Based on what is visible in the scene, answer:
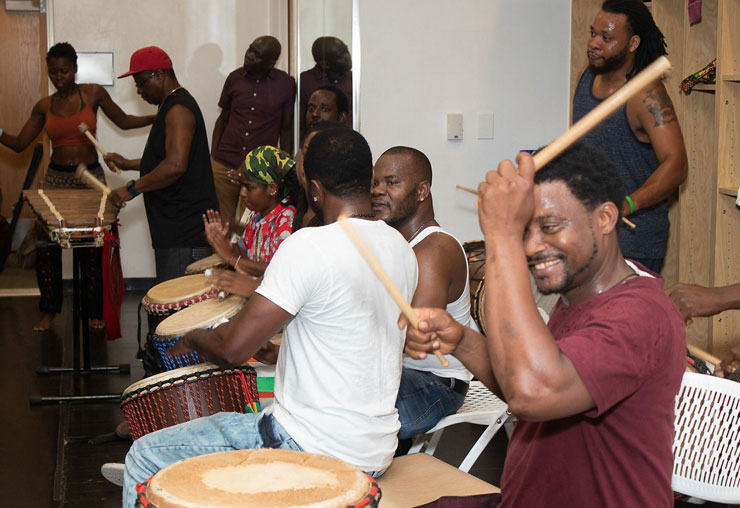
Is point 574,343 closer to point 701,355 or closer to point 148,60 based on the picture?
point 701,355

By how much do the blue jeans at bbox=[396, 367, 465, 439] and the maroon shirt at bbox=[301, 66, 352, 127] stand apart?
259cm

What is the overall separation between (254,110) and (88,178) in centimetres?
182

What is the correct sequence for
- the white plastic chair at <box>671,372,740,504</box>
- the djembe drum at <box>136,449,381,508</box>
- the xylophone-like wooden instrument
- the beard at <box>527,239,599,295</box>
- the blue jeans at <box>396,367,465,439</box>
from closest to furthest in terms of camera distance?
the beard at <box>527,239,599,295</box> → the djembe drum at <box>136,449,381,508</box> → the white plastic chair at <box>671,372,740,504</box> → the blue jeans at <box>396,367,465,439</box> → the xylophone-like wooden instrument

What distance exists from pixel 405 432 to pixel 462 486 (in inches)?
17.9

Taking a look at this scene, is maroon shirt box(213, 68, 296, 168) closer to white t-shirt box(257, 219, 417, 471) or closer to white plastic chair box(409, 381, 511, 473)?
white plastic chair box(409, 381, 511, 473)

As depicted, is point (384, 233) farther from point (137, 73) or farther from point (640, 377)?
point (137, 73)

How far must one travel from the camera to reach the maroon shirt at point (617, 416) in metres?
1.44

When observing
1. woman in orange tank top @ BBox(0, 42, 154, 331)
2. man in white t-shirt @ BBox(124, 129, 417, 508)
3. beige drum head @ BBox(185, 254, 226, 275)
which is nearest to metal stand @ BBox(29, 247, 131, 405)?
woman in orange tank top @ BBox(0, 42, 154, 331)

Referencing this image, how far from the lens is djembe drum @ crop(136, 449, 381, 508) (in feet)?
5.63

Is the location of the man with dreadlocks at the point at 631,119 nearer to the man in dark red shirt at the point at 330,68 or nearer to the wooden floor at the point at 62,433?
the wooden floor at the point at 62,433

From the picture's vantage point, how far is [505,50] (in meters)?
5.18

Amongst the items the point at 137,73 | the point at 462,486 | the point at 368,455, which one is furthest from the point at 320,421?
the point at 137,73

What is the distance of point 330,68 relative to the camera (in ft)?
18.9

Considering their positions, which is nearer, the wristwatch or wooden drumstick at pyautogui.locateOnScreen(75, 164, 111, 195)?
the wristwatch
